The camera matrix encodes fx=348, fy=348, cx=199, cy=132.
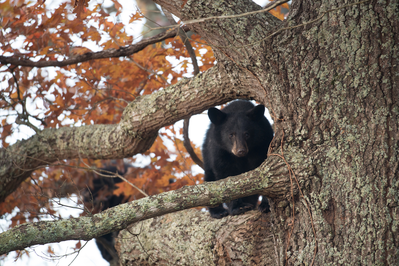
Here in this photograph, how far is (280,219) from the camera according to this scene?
10.0 ft

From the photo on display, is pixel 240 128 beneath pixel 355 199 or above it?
above

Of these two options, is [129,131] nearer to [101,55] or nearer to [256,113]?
[101,55]

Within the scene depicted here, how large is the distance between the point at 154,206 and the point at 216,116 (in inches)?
94.4

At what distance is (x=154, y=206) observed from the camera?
8.68 ft

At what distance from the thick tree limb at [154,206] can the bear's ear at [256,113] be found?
5.66 ft

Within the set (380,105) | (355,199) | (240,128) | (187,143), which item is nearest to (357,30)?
(380,105)

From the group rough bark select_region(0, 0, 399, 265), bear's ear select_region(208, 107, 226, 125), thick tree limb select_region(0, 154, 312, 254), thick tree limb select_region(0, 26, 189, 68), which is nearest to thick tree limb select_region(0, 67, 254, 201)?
rough bark select_region(0, 0, 399, 265)

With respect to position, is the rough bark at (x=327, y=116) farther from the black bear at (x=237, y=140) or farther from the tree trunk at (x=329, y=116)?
Answer: the black bear at (x=237, y=140)

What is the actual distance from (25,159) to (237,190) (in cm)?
382

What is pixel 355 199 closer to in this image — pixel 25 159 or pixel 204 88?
pixel 204 88

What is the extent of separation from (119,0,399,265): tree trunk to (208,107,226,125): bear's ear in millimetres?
1498

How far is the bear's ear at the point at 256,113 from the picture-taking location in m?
4.63

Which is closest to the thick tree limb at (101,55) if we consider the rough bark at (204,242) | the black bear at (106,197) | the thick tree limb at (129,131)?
the thick tree limb at (129,131)

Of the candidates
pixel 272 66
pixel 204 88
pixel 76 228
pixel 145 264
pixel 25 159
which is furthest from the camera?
pixel 25 159
